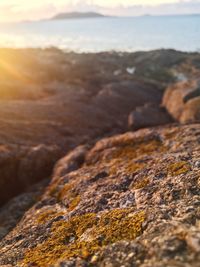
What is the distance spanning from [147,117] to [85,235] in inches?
1238

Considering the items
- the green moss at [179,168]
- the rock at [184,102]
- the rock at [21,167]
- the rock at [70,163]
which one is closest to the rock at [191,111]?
the rock at [184,102]

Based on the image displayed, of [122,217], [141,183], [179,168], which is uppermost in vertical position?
[179,168]

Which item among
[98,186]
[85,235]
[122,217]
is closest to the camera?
A: [85,235]

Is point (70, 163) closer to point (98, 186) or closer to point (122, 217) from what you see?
point (98, 186)

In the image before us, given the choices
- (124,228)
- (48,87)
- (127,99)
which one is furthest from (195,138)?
(48,87)

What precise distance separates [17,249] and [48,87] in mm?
41765

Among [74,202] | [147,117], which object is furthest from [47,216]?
[147,117]

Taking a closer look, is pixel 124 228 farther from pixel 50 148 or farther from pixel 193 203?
pixel 50 148

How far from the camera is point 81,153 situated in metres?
24.0

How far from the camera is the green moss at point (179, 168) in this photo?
12.1m

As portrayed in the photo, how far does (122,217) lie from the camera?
1014 cm

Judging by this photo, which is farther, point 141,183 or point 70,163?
point 70,163

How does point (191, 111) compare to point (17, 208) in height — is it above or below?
above

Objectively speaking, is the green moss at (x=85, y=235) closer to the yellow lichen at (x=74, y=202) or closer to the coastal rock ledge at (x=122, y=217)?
the coastal rock ledge at (x=122, y=217)
